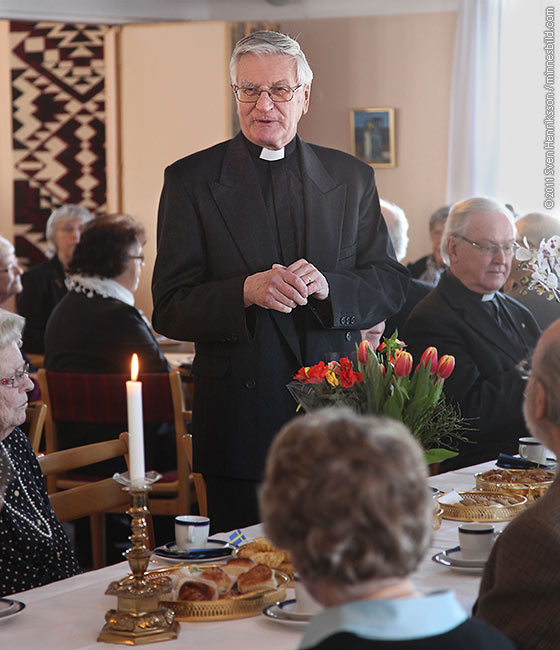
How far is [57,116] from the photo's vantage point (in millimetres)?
7711

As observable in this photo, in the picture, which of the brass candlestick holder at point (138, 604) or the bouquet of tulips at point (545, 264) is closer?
the brass candlestick holder at point (138, 604)

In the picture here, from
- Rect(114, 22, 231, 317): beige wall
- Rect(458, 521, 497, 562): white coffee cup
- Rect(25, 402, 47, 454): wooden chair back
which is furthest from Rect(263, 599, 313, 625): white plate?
Rect(114, 22, 231, 317): beige wall

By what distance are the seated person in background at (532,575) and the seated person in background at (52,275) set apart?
5210 millimetres

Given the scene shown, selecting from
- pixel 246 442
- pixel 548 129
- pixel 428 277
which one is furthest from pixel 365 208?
pixel 548 129

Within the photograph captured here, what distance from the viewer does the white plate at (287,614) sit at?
1454 mm

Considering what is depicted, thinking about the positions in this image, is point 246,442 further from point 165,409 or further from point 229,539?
point 165,409

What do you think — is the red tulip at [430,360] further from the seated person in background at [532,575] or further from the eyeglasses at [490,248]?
the eyeglasses at [490,248]

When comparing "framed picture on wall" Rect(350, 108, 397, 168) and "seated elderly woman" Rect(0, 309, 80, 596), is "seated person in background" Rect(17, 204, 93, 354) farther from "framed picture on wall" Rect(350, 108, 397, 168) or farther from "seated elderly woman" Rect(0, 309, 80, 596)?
"seated elderly woman" Rect(0, 309, 80, 596)

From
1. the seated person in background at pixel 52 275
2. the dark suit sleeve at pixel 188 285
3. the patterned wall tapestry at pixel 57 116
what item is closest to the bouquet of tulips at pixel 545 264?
the dark suit sleeve at pixel 188 285

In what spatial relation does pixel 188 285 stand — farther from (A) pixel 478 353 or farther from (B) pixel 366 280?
(A) pixel 478 353

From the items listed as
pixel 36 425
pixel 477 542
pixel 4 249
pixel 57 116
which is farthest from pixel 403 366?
pixel 57 116

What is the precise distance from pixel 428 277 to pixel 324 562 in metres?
5.40

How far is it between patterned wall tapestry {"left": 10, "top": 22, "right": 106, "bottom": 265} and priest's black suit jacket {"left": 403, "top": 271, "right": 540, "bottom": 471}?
4.69m

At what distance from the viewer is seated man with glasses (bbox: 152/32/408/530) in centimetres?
243
